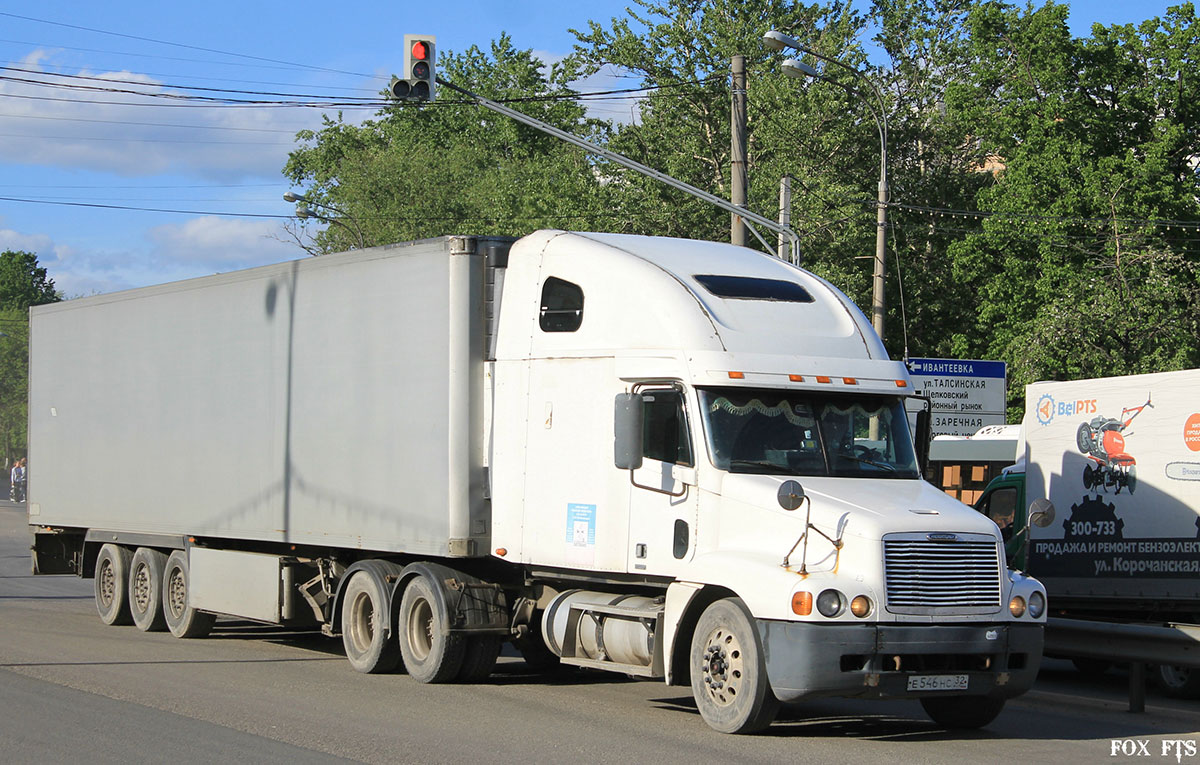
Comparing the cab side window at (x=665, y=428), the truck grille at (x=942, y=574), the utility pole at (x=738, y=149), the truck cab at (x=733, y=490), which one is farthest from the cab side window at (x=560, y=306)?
the utility pole at (x=738, y=149)

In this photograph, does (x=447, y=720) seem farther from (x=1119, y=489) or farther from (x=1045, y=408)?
(x=1045, y=408)

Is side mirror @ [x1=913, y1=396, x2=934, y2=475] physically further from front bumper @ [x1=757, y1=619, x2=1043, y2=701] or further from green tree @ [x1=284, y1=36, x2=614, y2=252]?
green tree @ [x1=284, y1=36, x2=614, y2=252]

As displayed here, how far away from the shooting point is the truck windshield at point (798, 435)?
11016 mm

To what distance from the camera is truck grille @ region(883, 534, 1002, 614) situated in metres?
10.1

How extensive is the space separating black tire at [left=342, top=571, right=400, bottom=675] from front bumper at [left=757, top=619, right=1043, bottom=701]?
182 inches

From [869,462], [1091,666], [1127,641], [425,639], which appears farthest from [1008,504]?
[425,639]

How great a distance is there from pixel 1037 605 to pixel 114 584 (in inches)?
473

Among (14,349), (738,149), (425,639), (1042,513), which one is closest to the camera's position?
(1042,513)

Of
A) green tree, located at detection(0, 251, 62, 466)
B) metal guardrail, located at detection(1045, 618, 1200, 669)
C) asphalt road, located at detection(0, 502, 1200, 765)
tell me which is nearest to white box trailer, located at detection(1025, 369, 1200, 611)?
asphalt road, located at detection(0, 502, 1200, 765)

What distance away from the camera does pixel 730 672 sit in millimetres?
10438

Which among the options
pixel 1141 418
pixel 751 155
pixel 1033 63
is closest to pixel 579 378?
pixel 1141 418

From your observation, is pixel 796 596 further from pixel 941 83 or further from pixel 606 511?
pixel 941 83

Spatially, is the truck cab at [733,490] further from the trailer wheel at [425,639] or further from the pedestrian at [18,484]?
the pedestrian at [18,484]

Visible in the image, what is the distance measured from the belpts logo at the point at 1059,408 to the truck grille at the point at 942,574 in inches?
209
